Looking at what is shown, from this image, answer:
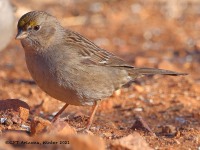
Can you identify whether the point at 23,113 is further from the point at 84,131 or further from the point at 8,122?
the point at 84,131

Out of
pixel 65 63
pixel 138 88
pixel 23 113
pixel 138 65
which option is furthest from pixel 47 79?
pixel 138 65

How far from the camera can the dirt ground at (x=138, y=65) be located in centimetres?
706

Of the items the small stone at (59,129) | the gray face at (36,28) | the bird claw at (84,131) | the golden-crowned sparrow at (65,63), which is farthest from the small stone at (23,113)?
the small stone at (59,129)

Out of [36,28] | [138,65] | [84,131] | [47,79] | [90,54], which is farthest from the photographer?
[138,65]

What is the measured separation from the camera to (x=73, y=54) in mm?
6980

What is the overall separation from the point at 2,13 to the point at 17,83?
123 centimetres

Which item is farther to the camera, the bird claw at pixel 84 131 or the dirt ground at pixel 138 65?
the dirt ground at pixel 138 65

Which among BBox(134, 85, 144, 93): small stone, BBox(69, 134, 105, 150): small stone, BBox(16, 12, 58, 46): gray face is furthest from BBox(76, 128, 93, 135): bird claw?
BBox(134, 85, 144, 93): small stone

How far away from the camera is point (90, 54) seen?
7.34m

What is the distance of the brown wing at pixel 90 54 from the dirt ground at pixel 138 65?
735 mm

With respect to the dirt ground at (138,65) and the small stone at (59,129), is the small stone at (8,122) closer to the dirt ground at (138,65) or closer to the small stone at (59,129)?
the dirt ground at (138,65)

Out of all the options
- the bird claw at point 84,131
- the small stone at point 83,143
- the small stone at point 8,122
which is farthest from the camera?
the small stone at point 8,122

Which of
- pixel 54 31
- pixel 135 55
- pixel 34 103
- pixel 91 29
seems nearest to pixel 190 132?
pixel 54 31

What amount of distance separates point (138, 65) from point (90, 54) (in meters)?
3.36
